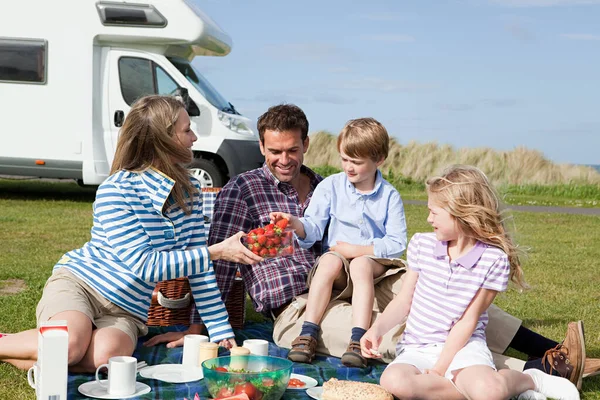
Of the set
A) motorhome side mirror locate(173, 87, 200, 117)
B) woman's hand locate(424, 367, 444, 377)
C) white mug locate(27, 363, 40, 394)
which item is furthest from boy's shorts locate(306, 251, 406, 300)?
motorhome side mirror locate(173, 87, 200, 117)

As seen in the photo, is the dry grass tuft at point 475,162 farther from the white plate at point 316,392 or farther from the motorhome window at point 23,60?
the white plate at point 316,392

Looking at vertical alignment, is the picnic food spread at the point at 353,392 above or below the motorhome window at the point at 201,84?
below

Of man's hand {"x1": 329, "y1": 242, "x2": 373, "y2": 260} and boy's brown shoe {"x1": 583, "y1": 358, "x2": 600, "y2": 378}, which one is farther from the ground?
man's hand {"x1": 329, "y1": 242, "x2": 373, "y2": 260}

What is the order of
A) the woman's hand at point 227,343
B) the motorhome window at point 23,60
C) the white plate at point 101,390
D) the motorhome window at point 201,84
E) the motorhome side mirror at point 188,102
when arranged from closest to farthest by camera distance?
1. the white plate at point 101,390
2. the woman's hand at point 227,343
3. the motorhome side mirror at point 188,102
4. the motorhome window at point 201,84
5. the motorhome window at point 23,60

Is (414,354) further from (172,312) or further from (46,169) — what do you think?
(46,169)

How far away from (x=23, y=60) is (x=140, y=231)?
8.53 metres

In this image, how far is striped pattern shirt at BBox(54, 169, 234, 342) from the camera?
3.66m

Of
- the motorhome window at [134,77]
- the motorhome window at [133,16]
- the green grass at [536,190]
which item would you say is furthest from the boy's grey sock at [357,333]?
the green grass at [536,190]

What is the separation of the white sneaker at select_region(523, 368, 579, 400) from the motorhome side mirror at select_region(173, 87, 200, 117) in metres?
7.91

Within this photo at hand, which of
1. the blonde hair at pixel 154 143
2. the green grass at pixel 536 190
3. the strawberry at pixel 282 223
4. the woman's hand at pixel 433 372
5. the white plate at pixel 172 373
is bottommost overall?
the green grass at pixel 536 190

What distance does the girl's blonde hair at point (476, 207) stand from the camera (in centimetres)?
347

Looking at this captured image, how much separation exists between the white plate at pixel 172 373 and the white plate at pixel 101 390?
151 millimetres

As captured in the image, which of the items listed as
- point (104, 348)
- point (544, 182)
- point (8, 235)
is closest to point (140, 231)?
point (104, 348)

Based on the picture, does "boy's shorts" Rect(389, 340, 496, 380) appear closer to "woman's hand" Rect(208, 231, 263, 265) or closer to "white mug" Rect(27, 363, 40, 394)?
"woman's hand" Rect(208, 231, 263, 265)
